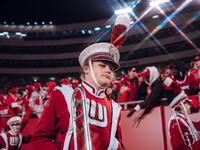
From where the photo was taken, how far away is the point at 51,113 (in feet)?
5.25

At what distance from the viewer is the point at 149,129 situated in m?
4.04

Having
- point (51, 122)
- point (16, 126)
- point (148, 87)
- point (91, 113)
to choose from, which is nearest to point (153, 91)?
point (148, 87)

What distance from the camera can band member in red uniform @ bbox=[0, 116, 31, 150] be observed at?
4954 millimetres

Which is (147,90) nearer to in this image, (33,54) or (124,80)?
(124,80)

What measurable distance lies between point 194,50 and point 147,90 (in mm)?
19910

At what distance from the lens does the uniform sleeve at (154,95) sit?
407 cm

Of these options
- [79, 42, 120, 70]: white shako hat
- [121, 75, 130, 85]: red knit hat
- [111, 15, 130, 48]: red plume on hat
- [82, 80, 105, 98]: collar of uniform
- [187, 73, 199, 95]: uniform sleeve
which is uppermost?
[121, 75, 130, 85]: red knit hat

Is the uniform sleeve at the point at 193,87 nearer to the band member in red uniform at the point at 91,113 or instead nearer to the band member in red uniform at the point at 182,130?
the band member in red uniform at the point at 182,130

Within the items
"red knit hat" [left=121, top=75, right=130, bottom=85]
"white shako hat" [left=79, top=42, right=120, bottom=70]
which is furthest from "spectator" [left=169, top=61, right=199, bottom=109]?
"white shako hat" [left=79, top=42, right=120, bottom=70]

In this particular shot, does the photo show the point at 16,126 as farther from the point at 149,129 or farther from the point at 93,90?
the point at 93,90

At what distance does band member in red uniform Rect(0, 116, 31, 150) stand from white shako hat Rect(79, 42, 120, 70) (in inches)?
152

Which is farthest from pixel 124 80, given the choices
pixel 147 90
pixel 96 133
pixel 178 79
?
pixel 96 133

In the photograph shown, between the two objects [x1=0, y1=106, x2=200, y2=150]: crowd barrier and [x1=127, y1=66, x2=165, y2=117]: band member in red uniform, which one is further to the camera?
[x1=127, y1=66, x2=165, y2=117]: band member in red uniform

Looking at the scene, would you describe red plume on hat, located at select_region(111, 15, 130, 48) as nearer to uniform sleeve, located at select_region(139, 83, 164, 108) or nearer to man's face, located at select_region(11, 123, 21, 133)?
uniform sleeve, located at select_region(139, 83, 164, 108)
